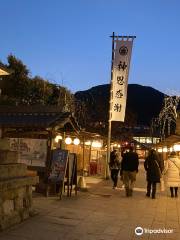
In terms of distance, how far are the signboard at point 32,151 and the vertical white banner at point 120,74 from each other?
10.7 m

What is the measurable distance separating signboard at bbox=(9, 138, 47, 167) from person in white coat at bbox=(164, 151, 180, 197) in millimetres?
4976

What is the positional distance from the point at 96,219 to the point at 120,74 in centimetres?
1661

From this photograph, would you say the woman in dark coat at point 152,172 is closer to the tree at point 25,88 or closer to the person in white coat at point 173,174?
the person in white coat at point 173,174

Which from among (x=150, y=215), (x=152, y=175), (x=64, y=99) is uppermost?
(x=64, y=99)

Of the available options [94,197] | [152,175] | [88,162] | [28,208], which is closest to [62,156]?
[94,197]

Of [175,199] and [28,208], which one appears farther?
[175,199]

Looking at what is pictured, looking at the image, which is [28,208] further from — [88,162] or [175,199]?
[88,162]

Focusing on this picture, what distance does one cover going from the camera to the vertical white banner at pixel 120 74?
2636 cm

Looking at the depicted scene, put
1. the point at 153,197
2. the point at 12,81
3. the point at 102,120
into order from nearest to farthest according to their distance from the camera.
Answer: the point at 153,197
the point at 12,81
the point at 102,120

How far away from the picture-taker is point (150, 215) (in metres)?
12.0

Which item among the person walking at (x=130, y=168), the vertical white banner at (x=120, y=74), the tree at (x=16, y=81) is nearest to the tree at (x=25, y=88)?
the tree at (x=16, y=81)

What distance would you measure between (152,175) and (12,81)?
22.5 m

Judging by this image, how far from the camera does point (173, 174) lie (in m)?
17.3

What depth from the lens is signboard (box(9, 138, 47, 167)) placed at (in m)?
16.2
